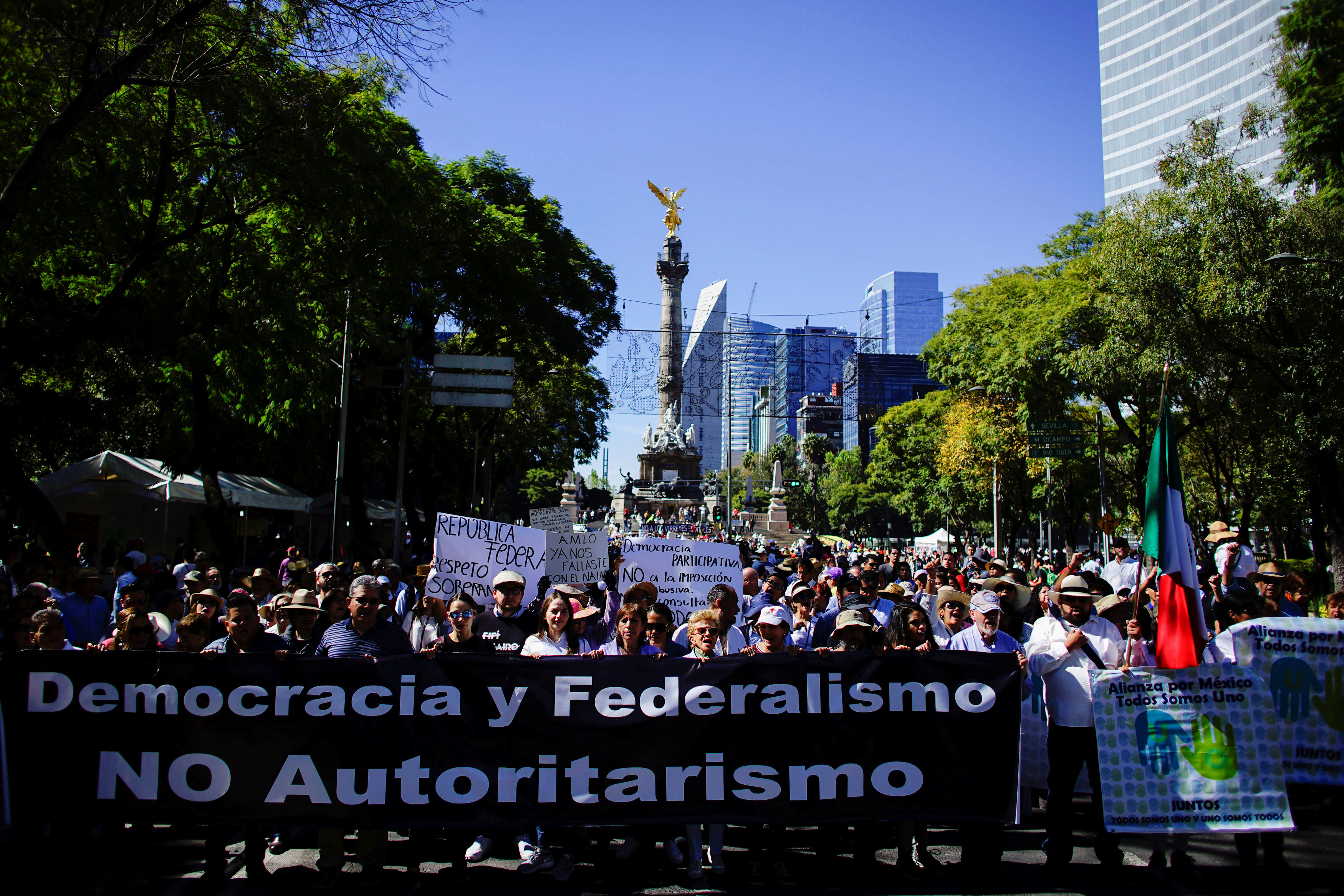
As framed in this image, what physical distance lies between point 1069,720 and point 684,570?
5.01 metres

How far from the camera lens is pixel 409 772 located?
5902mm

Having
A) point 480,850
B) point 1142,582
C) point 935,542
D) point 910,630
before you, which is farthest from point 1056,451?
point 480,850

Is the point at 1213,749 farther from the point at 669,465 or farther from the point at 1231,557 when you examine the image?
the point at 669,465

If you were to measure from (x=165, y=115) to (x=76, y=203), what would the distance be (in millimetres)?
1709

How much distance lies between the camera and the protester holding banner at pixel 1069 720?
246 inches

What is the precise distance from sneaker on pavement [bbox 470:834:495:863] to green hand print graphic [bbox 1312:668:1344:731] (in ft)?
17.2

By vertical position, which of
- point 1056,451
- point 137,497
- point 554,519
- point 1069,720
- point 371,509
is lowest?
point 1069,720

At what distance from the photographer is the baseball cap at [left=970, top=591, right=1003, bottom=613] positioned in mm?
6809

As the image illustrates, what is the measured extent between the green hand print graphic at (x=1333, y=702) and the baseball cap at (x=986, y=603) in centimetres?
196

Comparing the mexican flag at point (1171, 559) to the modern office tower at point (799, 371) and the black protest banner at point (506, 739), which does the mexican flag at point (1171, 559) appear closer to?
the black protest banner at point (506, 739)

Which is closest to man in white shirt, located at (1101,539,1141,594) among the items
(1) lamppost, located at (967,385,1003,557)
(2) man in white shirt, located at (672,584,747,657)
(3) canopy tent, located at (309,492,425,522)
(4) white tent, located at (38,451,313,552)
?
(2) man in white shirt, located at (672,584,747,657)

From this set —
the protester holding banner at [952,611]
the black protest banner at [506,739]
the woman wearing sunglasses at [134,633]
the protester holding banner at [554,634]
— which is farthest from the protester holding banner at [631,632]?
the woman wearing sunglasses at [134,633]

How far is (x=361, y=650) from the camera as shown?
6.49 metres

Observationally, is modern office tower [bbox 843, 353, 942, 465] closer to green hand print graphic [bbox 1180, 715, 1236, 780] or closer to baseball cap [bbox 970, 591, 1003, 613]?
baseball cap [bbox 970, 591, 1003, 613]
